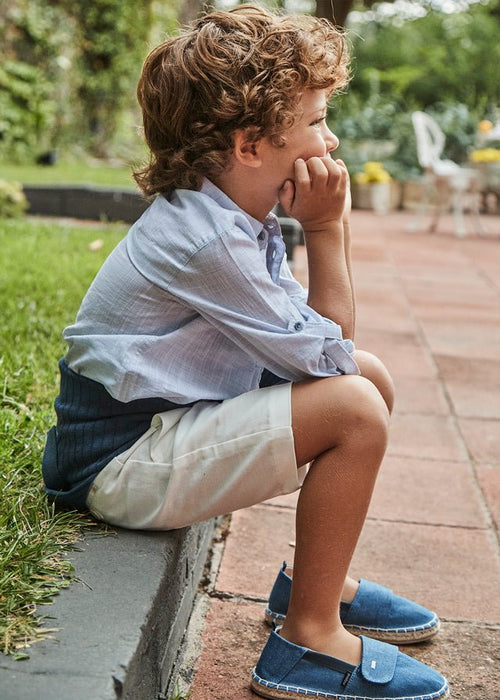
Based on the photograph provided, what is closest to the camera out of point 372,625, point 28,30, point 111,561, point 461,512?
point 111,561

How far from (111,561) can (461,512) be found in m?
1.30

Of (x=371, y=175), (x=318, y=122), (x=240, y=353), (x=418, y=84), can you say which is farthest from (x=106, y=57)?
(x=240, y=353)

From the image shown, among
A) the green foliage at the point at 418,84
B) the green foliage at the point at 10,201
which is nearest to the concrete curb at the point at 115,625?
the green foliage at the point at 10,201

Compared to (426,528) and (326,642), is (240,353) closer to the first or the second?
(326,642)

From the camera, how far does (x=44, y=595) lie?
1463 mm

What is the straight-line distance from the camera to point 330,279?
1.84 metres

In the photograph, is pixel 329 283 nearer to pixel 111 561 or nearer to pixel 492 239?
pixel 111 561

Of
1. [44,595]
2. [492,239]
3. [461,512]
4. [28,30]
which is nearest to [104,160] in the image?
[28,30]

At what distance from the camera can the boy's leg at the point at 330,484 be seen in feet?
5.39

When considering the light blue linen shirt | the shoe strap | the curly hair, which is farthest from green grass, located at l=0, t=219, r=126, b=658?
the curly hair

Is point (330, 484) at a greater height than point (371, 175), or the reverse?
point (330, 484)

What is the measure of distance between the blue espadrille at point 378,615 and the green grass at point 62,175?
22.3 ft

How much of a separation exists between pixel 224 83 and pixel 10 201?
556 centimetres

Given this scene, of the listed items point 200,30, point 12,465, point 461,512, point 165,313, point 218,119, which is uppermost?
point 200,30
